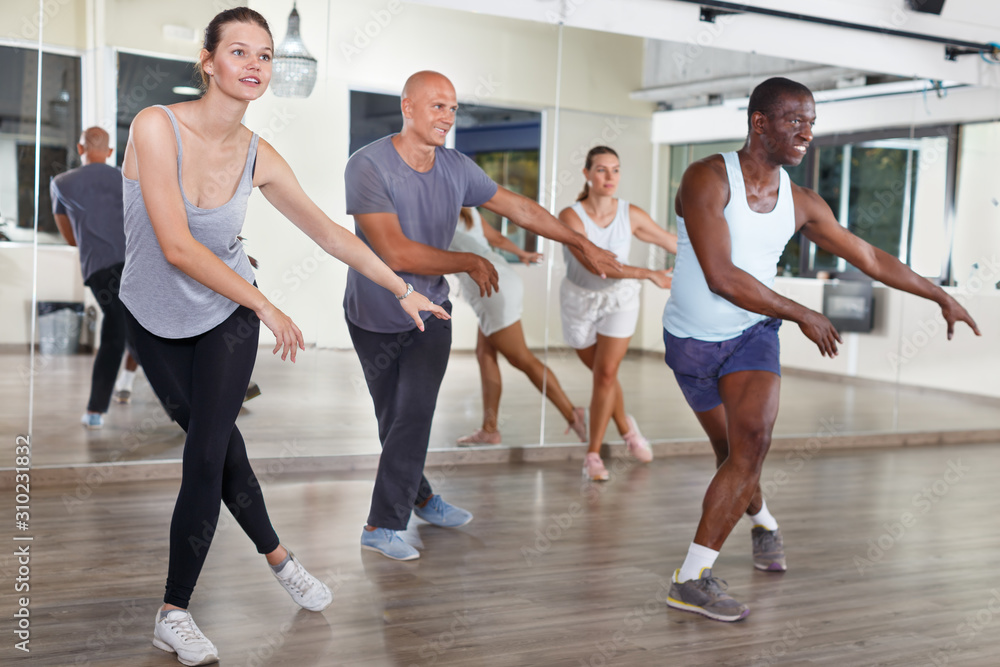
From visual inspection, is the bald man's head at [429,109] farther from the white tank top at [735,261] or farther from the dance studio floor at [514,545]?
the dance studio floor at [514,545]

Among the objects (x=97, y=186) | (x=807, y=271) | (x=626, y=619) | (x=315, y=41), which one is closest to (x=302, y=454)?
(x=97, y=186)

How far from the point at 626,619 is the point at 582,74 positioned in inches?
120

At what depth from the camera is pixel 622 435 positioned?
504 centimetres

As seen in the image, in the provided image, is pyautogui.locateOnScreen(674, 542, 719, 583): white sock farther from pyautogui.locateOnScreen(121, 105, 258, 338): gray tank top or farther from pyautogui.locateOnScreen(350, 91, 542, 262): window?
pyautogui.locateOnScreen(350, 91, 542, 262): window

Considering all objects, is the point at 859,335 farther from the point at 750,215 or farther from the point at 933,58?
the point at 750,215

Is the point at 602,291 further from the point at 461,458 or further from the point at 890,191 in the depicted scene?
the point at 890,191

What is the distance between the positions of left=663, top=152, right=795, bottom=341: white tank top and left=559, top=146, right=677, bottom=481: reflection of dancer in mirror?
170 cm

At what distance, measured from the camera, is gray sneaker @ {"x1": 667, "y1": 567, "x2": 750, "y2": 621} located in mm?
2771

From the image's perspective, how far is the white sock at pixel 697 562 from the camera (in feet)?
9.32

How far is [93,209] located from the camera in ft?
13.7

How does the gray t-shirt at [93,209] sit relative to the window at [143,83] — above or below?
below

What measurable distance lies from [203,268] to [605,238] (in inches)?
110

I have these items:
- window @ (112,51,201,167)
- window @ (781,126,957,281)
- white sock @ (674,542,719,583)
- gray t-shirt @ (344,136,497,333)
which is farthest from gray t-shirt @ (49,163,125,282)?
window @ (781,126,957,281)

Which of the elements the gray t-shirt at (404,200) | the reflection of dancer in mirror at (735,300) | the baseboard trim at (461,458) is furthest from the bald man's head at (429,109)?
the baseboard trim at (461,458)
